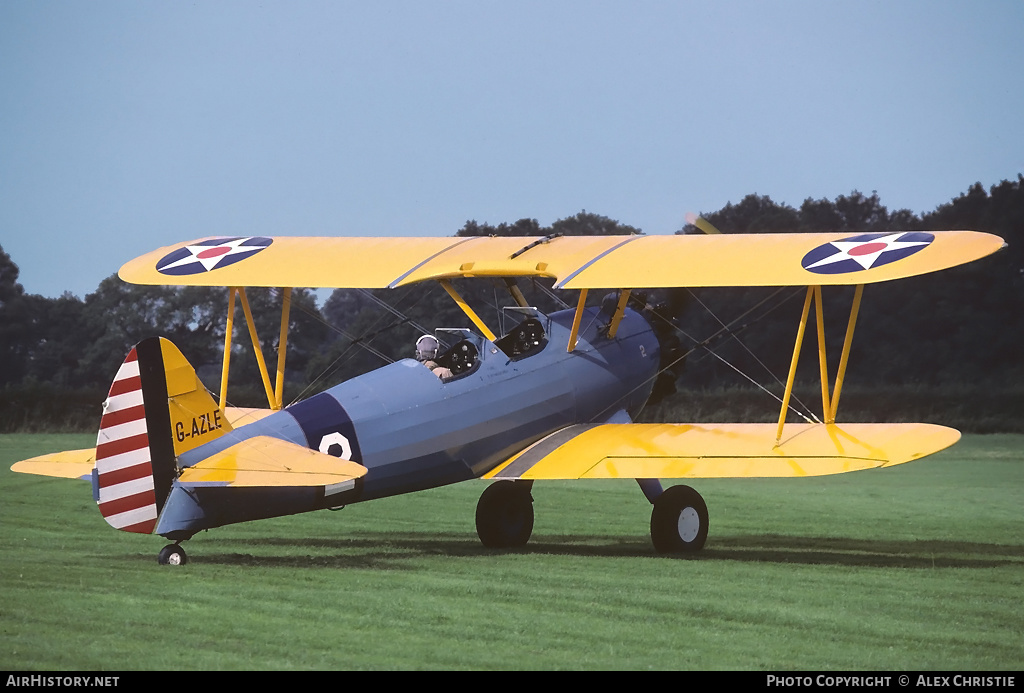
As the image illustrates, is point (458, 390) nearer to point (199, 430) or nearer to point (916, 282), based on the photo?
point (199, 430)

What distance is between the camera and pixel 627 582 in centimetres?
1084

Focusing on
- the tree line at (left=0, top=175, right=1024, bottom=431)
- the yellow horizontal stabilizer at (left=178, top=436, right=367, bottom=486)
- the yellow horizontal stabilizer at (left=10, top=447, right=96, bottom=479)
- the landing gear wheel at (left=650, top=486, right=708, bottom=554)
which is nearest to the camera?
the yellow horizontal stabilizer at (left=178, top=436, right=367, bottom=486)

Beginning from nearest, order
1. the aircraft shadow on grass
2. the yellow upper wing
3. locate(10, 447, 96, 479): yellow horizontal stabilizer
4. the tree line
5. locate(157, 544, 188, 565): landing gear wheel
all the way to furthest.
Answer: locate(157, 544, 188, 565): landing gear wheel
the yellow upper wing
the aircraft shadow on grass
locate(10, 447, 96, 479): yellow horizontal stabilizer
the tree line

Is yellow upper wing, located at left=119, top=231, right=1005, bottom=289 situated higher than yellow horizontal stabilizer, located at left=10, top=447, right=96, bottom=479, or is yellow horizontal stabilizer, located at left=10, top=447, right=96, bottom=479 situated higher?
yellow upper wing, located at left=119, top=231, right=1005, bottom=289

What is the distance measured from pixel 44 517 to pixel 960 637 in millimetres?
10509

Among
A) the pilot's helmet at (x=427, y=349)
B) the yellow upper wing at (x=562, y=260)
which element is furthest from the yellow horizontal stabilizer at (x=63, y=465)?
the pilot's helmet at (x=427, y=349)

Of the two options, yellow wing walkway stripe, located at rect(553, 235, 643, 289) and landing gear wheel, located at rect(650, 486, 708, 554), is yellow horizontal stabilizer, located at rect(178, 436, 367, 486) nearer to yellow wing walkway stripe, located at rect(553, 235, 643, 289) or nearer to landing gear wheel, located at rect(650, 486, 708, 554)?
yellow wing walkway stripe, located at rect(553, 235, 643, 289)

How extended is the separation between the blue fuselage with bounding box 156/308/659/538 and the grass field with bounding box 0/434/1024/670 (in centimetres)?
58

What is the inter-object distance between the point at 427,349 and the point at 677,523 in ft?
9.08

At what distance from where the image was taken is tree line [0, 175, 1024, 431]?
32438 millimetres

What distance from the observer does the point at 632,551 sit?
13.4 meters

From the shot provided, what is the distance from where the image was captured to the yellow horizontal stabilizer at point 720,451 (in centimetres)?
1175

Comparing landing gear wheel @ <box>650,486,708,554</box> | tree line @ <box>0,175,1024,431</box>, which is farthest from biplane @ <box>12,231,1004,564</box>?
tree line @ <box>0,175,1024,431</box>

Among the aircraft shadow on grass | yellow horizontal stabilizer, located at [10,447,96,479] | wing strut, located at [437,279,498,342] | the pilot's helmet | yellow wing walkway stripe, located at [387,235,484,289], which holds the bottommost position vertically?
the aircraft shadow on grass
